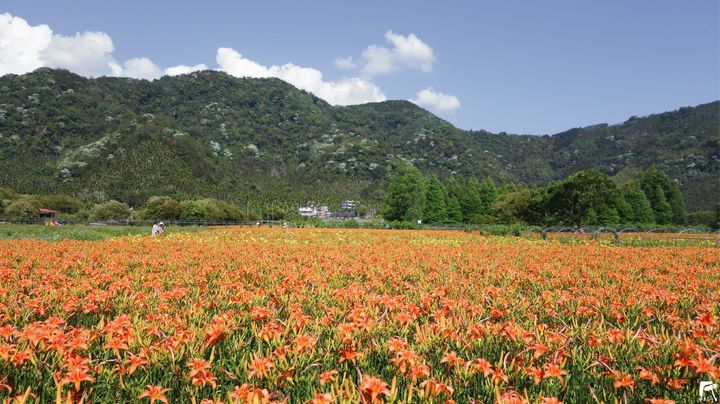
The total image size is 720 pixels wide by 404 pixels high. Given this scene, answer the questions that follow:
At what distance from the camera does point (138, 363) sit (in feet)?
8.18

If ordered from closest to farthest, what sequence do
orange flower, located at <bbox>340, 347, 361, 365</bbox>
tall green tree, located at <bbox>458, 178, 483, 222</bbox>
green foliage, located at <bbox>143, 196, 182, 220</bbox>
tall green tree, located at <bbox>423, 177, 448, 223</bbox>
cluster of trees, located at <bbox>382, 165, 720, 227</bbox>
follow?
orange flower, located at <bbox>340, 347, 361, 365</bbox>, cluster of trees, located at <bbox>382, 165, 720, 227</bbox>, green foliage, located at <bbox>143, 196, 182, 220</bbox>, tall green tree, located at <bbox>423, 177, 448, 223</bbox>, tall green tree, located at <bbox>458, 178, 483, 222</bbox>

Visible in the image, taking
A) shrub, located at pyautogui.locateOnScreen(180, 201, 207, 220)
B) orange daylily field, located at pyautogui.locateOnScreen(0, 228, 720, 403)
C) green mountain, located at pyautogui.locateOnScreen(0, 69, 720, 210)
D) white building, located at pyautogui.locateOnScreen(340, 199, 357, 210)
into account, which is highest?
green mountain, located at pyautogui.locateOnScreen(0, 69, 720, 210)

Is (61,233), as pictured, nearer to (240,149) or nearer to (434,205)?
(434,205)

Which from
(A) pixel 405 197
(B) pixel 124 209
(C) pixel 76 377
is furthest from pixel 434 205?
(C) pixel 76 377

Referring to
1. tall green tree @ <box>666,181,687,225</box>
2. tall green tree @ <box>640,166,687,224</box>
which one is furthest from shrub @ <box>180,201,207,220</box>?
tall green tree @ <box>666,181,687,225</box>

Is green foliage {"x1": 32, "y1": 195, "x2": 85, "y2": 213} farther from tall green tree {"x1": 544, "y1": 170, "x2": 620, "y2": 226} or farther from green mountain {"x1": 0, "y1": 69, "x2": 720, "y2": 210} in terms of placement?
tall green tree {"x1": 544, "y1": 170, "x2": 620, "y2": 226}

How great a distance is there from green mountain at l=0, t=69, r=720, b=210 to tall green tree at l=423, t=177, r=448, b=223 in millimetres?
51845

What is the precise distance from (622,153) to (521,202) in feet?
435

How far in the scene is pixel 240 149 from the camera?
162125 millimetres

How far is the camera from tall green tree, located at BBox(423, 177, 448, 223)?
64.8 meters

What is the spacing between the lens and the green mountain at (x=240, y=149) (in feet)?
323

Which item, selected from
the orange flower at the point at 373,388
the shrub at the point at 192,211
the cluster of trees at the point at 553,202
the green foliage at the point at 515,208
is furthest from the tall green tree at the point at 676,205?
the orange flower at the point at 373,388

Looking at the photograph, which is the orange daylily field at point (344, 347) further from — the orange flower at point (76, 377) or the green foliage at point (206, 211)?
the green foliage at point (206, 211)

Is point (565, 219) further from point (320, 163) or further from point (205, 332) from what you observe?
point (320, 163)
